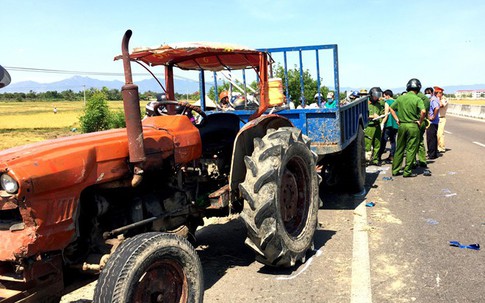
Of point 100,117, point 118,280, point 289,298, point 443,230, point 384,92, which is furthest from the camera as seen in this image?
point 100,117

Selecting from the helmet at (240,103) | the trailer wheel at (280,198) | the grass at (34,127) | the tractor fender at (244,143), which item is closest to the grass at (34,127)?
the grass at (34,127)

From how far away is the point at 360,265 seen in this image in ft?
15.5

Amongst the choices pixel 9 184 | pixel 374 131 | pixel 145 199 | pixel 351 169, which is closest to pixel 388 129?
pixel 374 131

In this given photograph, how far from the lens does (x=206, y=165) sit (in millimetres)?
5094

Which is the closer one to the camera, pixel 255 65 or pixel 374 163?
pixel 255 65

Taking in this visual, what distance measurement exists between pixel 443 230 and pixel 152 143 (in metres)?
4.03

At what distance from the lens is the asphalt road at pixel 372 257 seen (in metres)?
4.11

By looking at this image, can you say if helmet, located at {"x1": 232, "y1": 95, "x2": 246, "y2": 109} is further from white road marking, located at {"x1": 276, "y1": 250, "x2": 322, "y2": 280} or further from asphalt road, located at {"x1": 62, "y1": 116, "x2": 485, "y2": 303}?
white road marking, located at {"x1": 276, "y1": 250, "x2": 322, "y2": 280}

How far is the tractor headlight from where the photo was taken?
2.82m

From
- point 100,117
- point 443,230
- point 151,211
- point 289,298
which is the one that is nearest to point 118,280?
point 151,211

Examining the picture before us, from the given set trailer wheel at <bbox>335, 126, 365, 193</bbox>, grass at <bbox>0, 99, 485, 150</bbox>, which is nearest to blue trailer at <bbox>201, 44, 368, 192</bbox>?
trailer wheel at <bbox>335, 126, 365, 193</bbox>

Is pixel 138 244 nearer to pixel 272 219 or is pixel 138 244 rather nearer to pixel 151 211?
pixel 151 211

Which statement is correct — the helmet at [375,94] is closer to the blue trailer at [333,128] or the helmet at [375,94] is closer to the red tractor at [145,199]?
the blue trailer at [333,128]

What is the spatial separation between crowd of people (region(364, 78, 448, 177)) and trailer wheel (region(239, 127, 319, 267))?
5413mm
